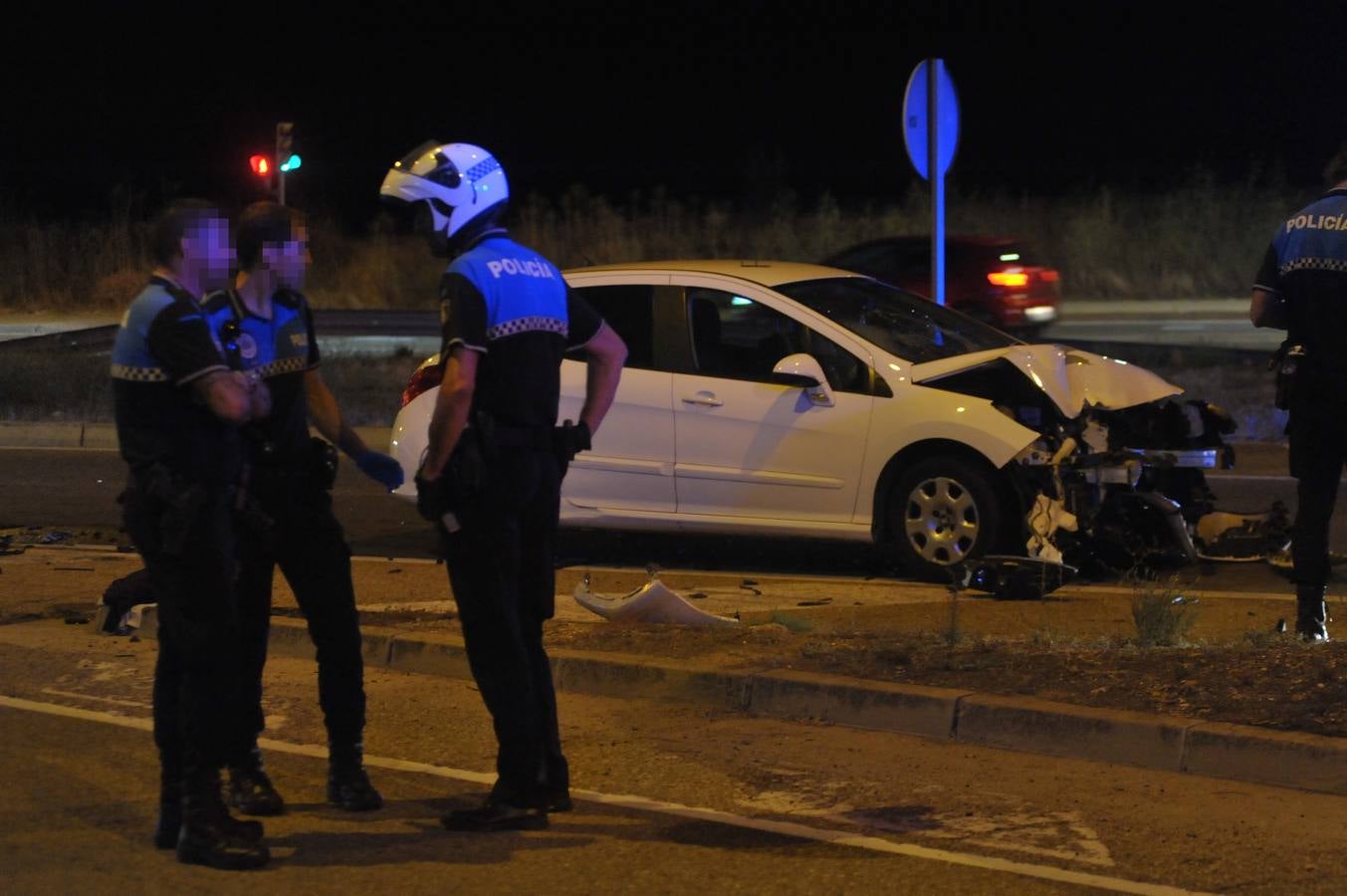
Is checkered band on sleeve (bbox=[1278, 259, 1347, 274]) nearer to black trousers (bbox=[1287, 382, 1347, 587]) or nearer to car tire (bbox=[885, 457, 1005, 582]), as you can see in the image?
black trousers (bbox=[1287, 382, 1347, 587])

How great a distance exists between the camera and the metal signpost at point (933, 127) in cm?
1356

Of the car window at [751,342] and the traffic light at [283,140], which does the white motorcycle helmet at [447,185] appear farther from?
the traffic light at [283,140]

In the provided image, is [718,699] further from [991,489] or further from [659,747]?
[991,489]

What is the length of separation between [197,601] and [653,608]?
3.24 metres

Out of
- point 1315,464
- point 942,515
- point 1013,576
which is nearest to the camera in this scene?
point 1315,464

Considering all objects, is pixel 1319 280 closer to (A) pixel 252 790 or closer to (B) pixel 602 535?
(A) pixel 252 790

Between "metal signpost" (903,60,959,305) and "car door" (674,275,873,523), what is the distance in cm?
377

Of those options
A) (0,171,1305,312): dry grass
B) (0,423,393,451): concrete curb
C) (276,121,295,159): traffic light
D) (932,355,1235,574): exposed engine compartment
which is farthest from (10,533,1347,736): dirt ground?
→ (0,171,1305,312): dry grass

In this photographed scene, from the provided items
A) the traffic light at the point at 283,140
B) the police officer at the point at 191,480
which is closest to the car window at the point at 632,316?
the police officer at the point at 191,480

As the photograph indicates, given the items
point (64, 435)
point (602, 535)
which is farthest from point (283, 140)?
point (602, 535)

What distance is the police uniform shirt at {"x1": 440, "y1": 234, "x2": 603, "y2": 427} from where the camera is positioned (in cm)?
522

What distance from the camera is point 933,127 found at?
1359 cm

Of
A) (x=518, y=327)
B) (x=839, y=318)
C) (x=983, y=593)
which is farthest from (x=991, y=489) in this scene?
(x=518, y=327)

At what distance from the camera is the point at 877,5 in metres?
57.2
